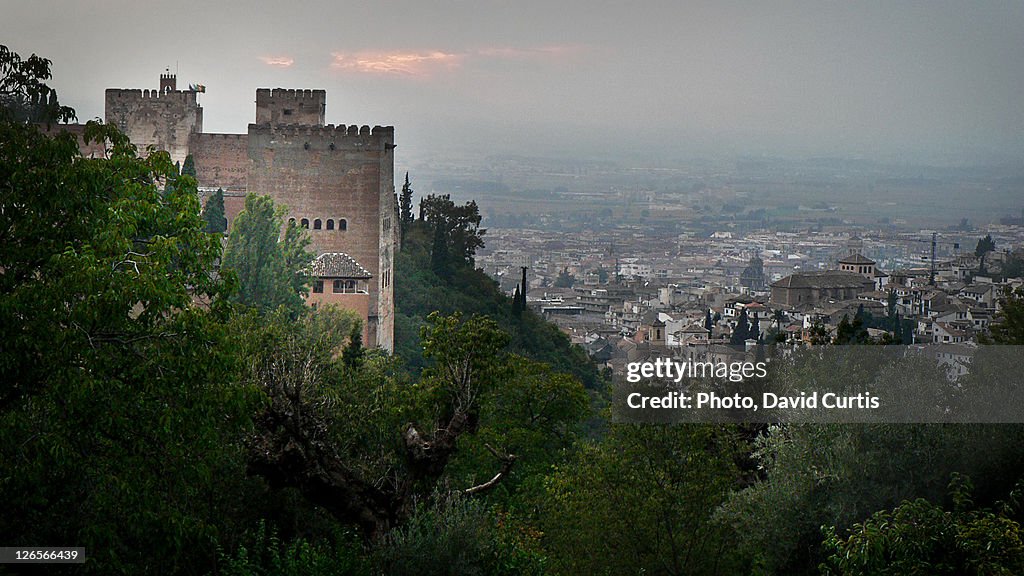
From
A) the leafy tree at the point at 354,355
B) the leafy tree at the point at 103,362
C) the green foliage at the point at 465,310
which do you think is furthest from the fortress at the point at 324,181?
the leafy tree at the point at 103,362

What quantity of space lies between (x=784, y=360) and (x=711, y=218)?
116ft

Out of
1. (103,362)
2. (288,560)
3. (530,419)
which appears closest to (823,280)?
(530,419)

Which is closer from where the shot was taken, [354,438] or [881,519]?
[881,519]

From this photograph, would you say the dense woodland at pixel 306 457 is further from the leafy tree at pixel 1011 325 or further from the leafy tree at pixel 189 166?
the leafy tree at pixel 189 166

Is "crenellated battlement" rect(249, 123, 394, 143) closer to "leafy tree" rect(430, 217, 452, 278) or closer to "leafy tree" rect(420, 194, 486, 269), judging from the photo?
"leafy tree" rect(430, 217, 452, 278)

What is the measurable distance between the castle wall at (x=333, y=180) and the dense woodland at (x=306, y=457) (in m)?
13.4

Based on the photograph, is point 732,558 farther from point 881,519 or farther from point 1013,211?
point 1013,211

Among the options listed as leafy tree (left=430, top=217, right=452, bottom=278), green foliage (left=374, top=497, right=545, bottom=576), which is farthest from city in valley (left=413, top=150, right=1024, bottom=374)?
green foliage (left=374, top=497, right=545, bottom=576)

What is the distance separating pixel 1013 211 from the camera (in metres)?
33.5

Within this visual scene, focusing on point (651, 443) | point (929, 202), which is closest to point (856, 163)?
point (929, 202)

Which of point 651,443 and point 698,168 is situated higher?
point 698,168

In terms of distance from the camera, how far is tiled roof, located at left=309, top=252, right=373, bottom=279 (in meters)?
31.0

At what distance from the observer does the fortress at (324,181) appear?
3147cm

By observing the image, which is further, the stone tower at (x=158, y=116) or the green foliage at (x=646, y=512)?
the stone tower at (x=158, y=116)
